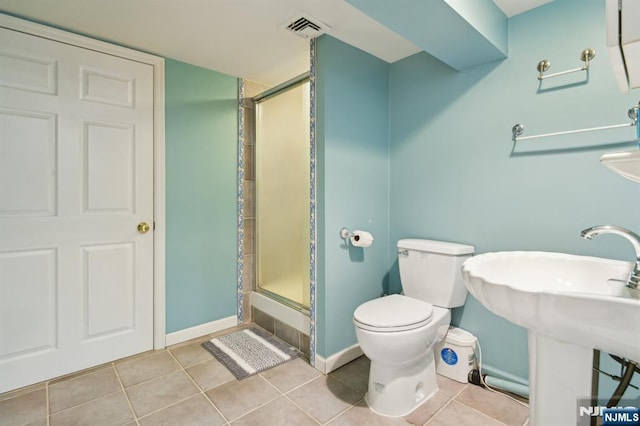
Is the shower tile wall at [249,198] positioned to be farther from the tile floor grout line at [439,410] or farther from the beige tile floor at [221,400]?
the tile floor grout line at [439,410]

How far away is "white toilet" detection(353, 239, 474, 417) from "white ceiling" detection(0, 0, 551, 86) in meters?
1.34

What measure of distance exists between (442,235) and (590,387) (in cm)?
115

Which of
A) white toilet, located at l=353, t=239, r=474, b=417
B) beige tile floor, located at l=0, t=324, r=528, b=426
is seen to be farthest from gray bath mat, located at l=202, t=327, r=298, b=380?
white toilet, located at l=353, t=239, r=474, b=417

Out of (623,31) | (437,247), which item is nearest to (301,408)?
(437,247)

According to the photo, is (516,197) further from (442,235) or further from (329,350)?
(329,350)

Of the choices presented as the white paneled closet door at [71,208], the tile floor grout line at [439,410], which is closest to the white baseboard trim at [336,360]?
the tile floor grout line at [439,410]

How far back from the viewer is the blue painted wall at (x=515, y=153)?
1454 mm

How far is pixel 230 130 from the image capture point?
2535 mm

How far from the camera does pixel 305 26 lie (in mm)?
1791

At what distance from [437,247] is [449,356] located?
662 millimetres

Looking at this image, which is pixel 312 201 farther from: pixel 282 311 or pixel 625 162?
pixel 625 162

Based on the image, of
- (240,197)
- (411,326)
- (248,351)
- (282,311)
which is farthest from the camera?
(240,197)

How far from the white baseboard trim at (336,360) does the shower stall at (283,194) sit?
363 millimetres

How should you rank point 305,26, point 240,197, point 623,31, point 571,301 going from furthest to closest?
point 240,197 → point 305,26 → point 623,31 → point 571,301
